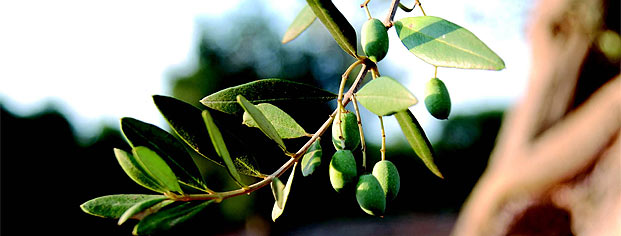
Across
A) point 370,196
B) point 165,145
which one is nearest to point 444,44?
point 370,196

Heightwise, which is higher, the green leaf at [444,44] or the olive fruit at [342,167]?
the green leaf at [444,44]

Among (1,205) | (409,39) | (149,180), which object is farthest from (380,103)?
(1,205)

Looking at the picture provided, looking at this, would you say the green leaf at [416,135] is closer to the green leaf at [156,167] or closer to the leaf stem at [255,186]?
the leaf stem at [255,186]

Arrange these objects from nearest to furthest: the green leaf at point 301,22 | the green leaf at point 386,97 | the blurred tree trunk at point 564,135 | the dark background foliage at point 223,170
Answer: the green leaf at point 386,97 < the green leaf at point 301,22 < the blurred tree trunk at point 564,135 < the dark background foliage at point 223,170

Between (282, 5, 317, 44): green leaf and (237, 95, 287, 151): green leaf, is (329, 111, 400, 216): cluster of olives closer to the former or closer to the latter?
(237, 95, 287, 151): green leaf

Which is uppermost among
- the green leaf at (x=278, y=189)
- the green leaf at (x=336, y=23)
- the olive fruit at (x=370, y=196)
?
the green leaf at (x=336, y=23)

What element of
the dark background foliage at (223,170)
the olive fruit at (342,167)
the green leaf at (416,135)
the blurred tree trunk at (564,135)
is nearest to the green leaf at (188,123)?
the olive fruit at (342,167)

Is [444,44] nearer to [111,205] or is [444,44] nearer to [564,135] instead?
[111,205]

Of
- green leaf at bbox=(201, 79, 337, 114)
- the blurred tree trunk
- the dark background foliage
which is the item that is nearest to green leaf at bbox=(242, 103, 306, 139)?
green leaf at bbox=(201, 79, 337, 114)
